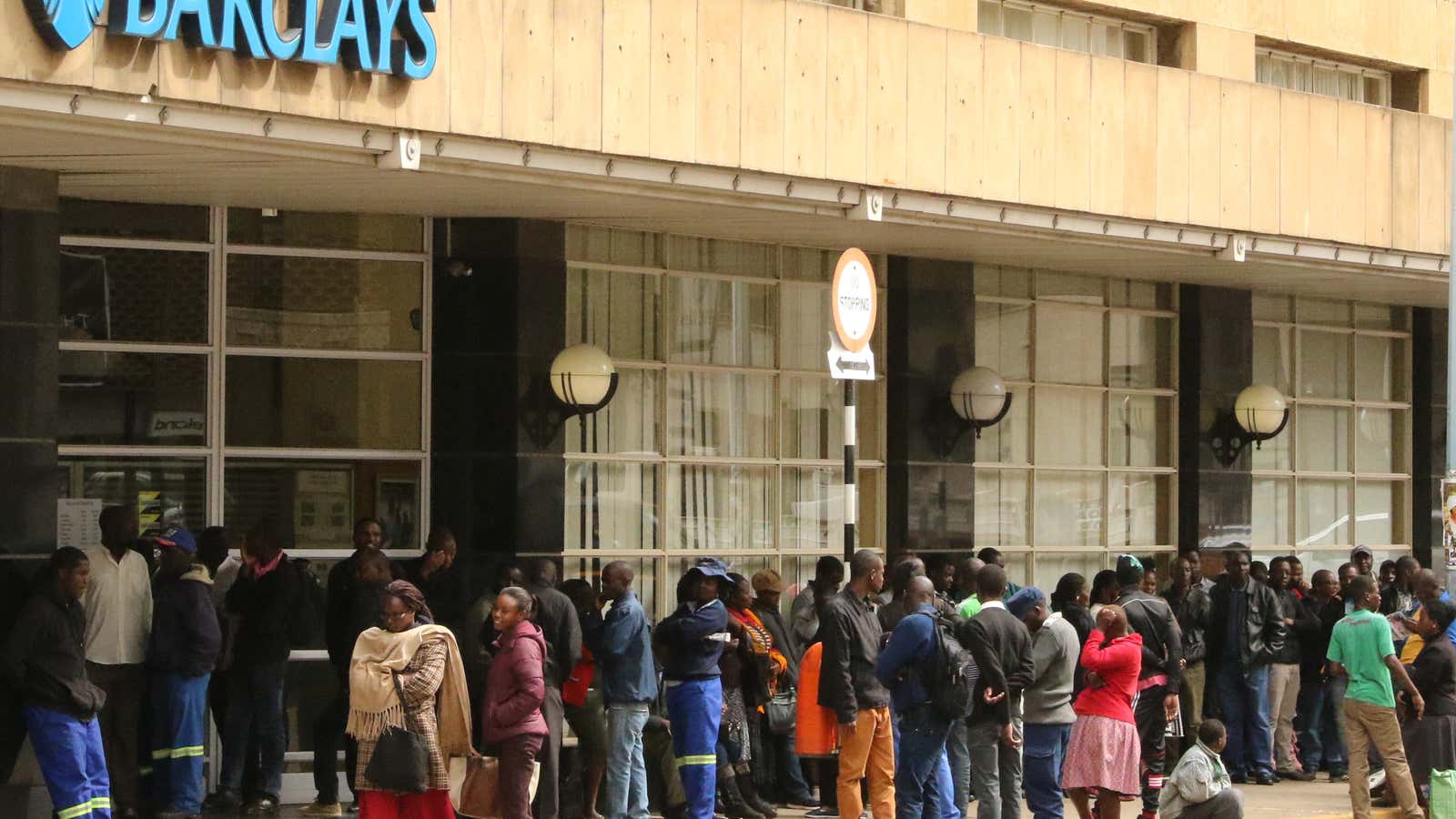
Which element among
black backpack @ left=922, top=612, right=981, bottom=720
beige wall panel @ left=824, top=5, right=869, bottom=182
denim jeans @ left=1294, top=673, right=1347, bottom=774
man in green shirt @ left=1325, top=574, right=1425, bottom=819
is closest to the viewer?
black backpack @ left=922, top=612, right=981, bottom=720

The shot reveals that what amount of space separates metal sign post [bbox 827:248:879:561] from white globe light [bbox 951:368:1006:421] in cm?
531

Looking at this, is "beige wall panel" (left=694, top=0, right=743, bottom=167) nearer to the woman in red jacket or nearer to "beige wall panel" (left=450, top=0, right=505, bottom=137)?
"beige wall panel" (left=450, top=0, right=505, bottom=137)

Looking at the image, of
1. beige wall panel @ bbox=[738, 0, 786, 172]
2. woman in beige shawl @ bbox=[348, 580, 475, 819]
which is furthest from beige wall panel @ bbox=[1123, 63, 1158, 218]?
woman in beige shawl @ bbox=[348, 580, 475, 819]

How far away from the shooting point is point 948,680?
12523mm

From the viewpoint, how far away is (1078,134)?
53.9 feet

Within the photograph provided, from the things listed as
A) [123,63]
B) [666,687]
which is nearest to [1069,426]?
[666,687]

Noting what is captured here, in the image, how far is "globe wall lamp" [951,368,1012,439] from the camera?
17594 millimetres

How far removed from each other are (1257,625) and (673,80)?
7205mm

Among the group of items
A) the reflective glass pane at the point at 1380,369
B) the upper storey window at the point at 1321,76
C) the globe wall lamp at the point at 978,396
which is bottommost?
the globe wall lamp at the point at 978,396

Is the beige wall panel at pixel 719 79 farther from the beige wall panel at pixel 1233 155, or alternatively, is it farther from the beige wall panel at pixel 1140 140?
the beige wall panel at pixel 1233 155

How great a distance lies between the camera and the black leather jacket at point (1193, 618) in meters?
17.2

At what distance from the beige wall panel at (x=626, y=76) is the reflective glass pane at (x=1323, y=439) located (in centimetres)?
1012

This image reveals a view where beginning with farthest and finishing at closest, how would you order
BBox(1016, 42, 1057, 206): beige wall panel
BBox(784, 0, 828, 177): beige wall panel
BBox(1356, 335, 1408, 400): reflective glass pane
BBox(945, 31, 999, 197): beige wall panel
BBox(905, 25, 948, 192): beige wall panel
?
BBox(1356, 335, 1408, 400): reflective glass pane
BBox(1016, 42, 1057, 206): beige wall panel
BBox(945, 31, 999, 197): beige wall panel
BBox(905, 25, 948, 192): beige wall panel
BBox(784, 0, 828, 177): beige wall panel

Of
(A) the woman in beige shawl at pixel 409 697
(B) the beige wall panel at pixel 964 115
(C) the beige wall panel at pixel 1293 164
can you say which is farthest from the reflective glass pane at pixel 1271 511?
(A) the woman in beige shawl at pixel 409 697
